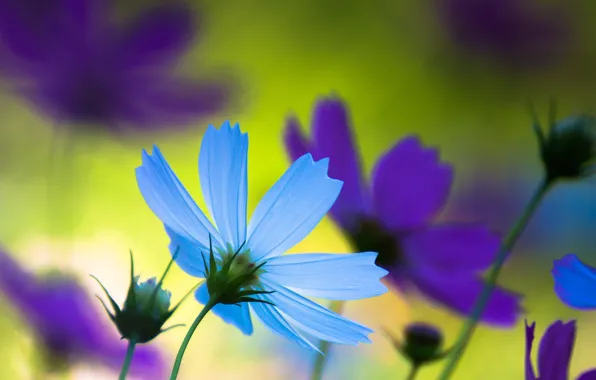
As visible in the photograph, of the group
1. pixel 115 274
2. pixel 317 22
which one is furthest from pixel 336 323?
pixel 317 22

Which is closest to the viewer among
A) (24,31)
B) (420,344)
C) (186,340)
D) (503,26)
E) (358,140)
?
(186,340)

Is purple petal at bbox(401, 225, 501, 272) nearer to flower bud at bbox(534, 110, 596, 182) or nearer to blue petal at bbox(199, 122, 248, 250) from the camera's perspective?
flower bud at bbox(534, 110, 596, 182)

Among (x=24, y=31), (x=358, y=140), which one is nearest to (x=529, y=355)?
(x=24, y=31)

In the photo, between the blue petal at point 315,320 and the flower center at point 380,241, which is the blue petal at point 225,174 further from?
the flower center at point 380,241

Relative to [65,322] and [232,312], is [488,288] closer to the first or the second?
[232,312]

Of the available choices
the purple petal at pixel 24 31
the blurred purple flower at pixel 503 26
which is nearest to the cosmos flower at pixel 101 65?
the purple petal at pixel 24 31

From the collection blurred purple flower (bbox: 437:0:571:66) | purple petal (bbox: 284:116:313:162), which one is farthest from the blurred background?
purple petal (bbox: 284:116:313:162)

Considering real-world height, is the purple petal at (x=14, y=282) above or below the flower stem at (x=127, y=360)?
below
